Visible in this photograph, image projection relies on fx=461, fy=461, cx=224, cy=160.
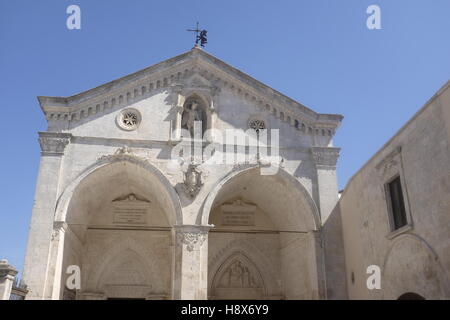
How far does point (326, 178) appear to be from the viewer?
52.9 ft

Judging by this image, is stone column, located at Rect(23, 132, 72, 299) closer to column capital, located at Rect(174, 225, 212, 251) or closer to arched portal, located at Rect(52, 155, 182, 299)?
arched portal, located at Rect(52, 155, 182, 299)

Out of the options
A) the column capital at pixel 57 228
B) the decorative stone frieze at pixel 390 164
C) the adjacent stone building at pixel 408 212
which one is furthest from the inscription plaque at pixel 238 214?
the decorative stone frieze at pixel 390 164

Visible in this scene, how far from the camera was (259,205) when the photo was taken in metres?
18.7

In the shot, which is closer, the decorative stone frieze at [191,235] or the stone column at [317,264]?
the decorative stone frieze at [191,235]

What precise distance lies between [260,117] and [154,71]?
4.12 meters

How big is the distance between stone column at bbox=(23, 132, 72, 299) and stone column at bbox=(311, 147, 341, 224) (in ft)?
28.0

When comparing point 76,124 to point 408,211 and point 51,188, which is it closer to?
point 51,188

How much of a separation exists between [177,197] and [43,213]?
4128mm

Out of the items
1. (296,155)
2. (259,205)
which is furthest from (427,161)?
(259,205)

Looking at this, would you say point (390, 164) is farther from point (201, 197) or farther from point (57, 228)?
point (57, 228)

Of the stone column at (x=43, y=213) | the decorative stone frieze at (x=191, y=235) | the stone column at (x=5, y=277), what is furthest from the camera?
the decorative stone frieze at (x=191, y=235)

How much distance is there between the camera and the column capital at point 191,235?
47.7ft

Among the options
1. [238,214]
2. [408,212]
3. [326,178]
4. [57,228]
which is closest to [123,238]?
[57,228]

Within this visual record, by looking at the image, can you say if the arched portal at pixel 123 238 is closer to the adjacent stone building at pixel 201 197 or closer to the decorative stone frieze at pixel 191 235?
the adjacent stone building at pixel 201 197
